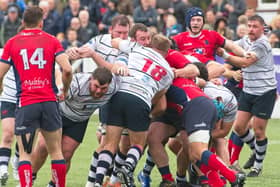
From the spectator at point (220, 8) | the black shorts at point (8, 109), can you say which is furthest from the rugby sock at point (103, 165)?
the spectator at point (220, 8)

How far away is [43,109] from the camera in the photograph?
10.6 metres

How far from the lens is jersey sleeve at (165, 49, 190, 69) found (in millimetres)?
11815

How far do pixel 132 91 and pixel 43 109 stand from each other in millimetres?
1122

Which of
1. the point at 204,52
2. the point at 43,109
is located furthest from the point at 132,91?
the point at 204,52

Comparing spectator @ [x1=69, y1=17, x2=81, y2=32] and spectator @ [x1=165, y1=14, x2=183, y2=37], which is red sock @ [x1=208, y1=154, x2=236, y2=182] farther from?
spectator @ [x1=69, y1=17, x2=81, y2=32]

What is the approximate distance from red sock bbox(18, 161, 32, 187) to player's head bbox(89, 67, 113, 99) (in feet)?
3.53

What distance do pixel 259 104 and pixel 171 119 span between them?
2130 millimetres

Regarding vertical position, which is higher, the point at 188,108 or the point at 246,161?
the point at 188,108

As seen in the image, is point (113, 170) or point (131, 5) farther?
point (131, 5)

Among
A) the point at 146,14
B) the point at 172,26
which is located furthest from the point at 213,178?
the point at 146,14

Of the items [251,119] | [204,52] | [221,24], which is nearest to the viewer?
[204,52]

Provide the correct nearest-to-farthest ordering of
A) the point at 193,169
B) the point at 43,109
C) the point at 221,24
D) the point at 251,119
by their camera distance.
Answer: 1. the point at 43,109
2. the point at 193,169
3. the point at 251,119
4. the point at 221,24

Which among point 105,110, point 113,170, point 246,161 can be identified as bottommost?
point 246,161

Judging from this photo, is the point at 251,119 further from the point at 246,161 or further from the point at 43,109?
the point at 43,109
